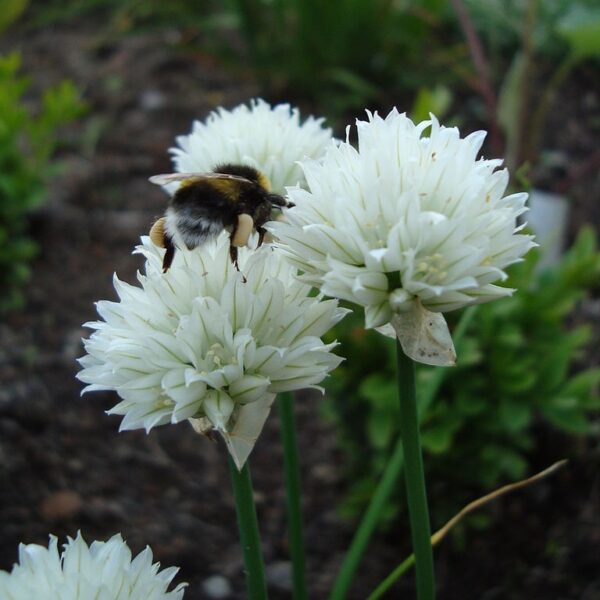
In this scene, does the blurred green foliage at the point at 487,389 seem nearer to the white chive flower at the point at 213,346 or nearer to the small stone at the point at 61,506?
the small stone at the point at 61,506

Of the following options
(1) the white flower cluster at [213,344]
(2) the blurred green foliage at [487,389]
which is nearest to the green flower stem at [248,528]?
(1) the white flower cluster at [213,344]

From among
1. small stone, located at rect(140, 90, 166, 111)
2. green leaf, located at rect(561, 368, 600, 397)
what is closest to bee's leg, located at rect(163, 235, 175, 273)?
green leaf, located at rect(561, 368, 600, 397)

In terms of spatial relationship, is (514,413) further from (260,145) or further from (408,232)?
(408,232)

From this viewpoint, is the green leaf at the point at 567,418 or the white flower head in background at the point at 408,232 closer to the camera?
the white flower head in background at the point at 408,232

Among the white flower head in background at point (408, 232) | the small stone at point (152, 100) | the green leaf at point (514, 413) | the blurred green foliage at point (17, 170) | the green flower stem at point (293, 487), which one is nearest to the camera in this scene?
the white flower head in background at point (408, 232)

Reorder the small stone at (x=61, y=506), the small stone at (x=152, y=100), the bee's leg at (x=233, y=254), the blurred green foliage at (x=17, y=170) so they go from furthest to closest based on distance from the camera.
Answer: the small stone at (x=152, y=100), the blurred green foliage at (x=17, y=170), the small stone at (x=61, y=506), the bee's leg at (x=233, y=254)

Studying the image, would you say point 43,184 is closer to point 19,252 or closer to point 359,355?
point 19,252

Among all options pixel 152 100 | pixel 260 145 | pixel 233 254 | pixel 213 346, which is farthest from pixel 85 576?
pixel 152 100

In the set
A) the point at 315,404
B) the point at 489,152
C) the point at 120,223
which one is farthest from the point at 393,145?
the point at 120,223
